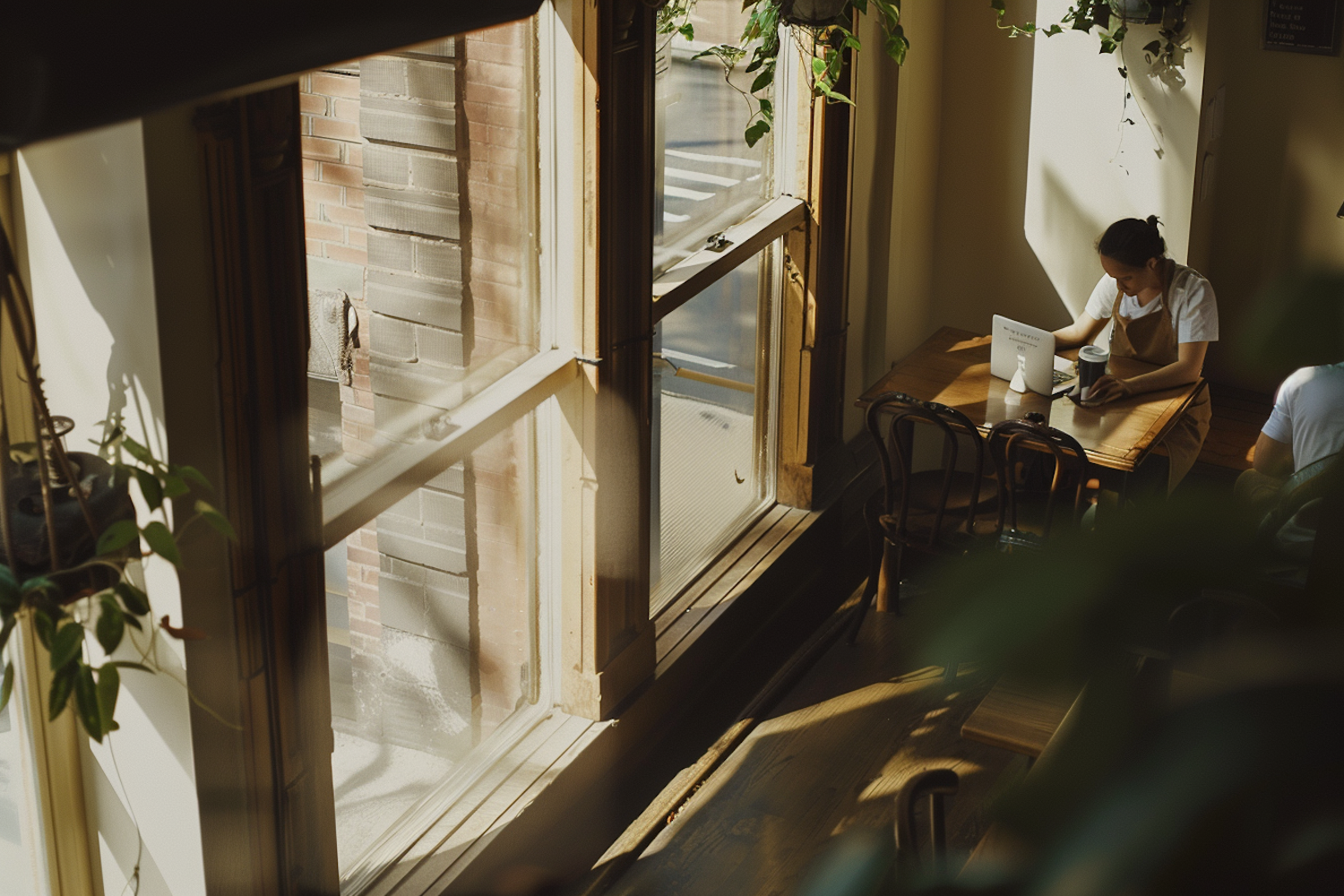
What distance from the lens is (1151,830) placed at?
33cm

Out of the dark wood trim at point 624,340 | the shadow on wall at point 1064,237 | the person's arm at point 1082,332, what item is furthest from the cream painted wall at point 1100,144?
the dark wood trim at point 624,340

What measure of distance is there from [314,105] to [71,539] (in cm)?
113

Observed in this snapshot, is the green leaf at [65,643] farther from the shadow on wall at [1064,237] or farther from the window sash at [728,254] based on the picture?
the shadow on wall at [1064,237]

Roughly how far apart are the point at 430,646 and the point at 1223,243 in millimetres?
3852

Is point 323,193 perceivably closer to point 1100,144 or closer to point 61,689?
point 61,689

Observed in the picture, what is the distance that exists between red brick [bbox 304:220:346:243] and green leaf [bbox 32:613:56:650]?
1090 millimetres

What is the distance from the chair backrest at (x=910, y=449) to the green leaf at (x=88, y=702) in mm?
2792

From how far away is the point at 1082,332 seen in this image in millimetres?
5062

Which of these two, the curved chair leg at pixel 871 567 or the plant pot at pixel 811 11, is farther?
the curved chair leg at pixel 871 567

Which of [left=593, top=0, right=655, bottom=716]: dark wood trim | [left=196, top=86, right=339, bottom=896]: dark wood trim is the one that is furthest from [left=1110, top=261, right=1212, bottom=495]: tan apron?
[left=196, top=86, right=339, bottom=896]: dark wood trim

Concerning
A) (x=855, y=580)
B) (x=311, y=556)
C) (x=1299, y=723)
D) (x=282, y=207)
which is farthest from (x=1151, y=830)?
(x=855, y=580)

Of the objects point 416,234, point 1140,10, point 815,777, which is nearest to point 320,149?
point 416,234

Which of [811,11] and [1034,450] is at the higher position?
[811,11]

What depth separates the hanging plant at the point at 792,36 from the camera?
399 cm
